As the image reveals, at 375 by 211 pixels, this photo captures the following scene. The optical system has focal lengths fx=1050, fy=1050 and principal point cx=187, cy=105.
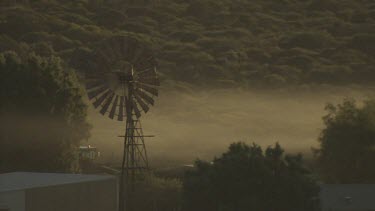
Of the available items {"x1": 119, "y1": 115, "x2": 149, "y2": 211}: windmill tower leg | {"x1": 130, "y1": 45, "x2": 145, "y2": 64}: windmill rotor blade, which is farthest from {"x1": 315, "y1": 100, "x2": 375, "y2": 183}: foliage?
{"x1": 130, "y1": 45, "x2": 145, "y2": 64}: windmill rotor blade

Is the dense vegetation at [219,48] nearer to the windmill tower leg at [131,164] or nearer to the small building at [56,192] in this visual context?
the windmill tower leg at [131,164]

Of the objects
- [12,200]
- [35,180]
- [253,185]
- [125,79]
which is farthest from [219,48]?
[12,200]

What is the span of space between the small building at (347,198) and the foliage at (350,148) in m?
21.5

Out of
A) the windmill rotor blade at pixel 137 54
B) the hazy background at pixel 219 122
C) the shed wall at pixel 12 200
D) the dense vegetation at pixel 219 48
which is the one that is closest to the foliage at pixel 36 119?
the windmill rotor blade at pixel 137 54

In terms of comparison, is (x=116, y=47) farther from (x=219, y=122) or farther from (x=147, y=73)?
(x=219, y=122)

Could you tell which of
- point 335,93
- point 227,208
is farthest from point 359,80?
point 227,208

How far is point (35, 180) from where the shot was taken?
60.9 m

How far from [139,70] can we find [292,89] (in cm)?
9288

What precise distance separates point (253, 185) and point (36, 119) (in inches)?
1187

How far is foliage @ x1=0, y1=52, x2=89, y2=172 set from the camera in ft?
283

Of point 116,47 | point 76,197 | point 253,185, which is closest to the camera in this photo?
point 76,197

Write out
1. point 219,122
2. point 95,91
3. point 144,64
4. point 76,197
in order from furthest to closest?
point 219,122, point 95,91, point 144,64, point 76,197

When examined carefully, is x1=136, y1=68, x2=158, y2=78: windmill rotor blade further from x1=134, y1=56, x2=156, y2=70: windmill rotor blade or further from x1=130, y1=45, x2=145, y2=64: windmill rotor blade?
x1=130, y1=45, x2=145, y2=64: windmill rotor blade

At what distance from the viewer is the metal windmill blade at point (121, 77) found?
70812 mm
